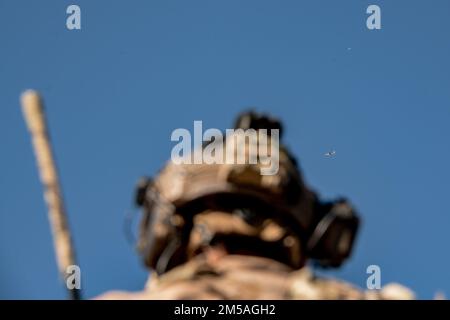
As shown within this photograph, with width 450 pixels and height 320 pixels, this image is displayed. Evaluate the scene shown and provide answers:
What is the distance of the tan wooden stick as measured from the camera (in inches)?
497

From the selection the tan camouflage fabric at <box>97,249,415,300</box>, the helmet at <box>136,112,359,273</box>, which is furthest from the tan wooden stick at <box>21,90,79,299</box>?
the helmet at <box>136,112,359,273</box>

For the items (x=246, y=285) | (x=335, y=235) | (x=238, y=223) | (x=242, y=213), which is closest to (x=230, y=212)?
(x=242, y=213)

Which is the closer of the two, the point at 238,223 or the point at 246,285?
the point at 246,285

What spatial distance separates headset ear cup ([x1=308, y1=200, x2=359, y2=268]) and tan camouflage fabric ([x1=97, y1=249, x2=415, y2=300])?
142 cm

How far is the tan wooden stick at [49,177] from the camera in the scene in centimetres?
1263

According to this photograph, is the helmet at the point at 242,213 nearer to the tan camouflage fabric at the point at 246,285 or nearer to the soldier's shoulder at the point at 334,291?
the tan camouflage fabric at the point at 246,285

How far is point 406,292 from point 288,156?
5.16 metres

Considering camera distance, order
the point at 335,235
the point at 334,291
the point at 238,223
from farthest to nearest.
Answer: the point at 335,235, the point at 238,223, the point at 334,291

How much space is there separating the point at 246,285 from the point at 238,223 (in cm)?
215

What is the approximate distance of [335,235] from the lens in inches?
686

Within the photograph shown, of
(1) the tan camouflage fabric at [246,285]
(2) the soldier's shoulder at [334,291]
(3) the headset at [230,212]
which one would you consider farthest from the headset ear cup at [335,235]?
(2) the soldier's shoulder at [334,291]

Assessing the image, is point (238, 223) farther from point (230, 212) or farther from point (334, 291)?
point (334, 291)

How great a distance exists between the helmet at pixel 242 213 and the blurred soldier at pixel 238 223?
0.01m
